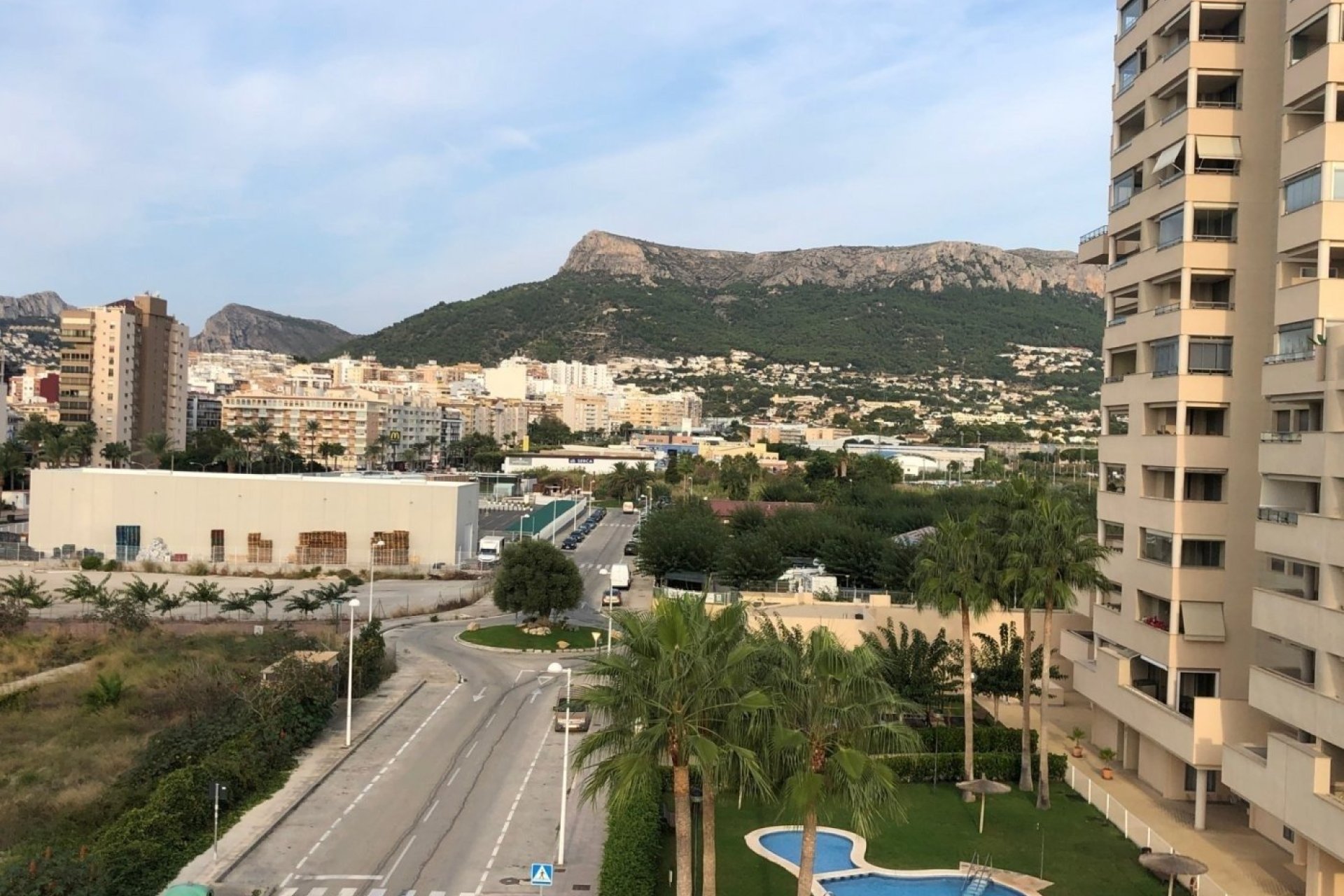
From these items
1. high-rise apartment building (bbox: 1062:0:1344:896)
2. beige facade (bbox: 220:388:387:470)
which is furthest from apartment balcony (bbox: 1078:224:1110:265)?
beige facade (bbox: 220:388:387:470)

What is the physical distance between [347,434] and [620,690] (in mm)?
158818

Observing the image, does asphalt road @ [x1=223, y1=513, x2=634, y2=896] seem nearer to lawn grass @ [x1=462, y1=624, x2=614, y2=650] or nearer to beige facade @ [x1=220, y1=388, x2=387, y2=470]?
lawn grass @ [x1=462, y1=624, x2=614, y2=650]

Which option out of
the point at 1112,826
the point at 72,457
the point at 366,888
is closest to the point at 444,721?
the point at 366,888

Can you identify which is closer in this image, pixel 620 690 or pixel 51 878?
pixel 620 690

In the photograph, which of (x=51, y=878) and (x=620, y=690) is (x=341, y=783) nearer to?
(x=51, y=878)

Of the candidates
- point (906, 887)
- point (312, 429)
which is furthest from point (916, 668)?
point (312, 429)

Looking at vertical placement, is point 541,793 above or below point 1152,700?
below

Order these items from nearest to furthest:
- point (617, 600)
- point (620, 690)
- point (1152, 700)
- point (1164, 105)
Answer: point (620, 690) < point (1152, 700) < point (1164, 105) < point (617, 600)

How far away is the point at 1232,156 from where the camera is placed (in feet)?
86.8

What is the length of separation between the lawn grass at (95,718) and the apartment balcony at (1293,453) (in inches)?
975

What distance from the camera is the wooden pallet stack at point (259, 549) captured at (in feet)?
218

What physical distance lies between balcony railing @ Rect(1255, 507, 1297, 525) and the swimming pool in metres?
8.93

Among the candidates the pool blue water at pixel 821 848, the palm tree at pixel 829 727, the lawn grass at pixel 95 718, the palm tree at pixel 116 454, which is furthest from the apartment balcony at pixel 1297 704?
the palm tree at pixel 116 454

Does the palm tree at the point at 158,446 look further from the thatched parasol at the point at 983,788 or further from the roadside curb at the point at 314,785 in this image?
the thatched parasol at the point at 983,788
